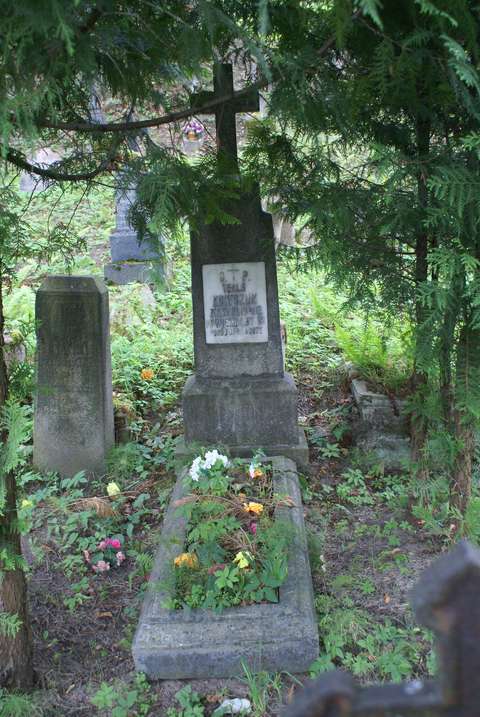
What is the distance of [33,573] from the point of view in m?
3.95

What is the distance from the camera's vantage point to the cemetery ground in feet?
9.67

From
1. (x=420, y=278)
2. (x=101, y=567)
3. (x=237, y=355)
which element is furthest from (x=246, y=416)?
(x=420, y=278)

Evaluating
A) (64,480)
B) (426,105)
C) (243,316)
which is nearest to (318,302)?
(243,316)

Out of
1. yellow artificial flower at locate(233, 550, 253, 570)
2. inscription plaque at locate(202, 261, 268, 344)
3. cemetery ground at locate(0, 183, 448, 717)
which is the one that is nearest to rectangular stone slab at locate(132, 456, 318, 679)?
cemetery ground at locate(0, 183, 448, 717)

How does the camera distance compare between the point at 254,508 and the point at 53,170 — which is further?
the point at 254,508

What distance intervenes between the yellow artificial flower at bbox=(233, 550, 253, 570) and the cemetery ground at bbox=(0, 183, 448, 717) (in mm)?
449

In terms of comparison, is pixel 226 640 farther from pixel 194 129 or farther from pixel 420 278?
pixel 194 129

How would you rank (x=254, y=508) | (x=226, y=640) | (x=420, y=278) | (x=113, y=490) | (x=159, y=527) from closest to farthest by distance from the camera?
(x=226, y=640) → (x=254, y=508) → (x=420, y=278) → (x=159, y=527) → (x=113, y=490)

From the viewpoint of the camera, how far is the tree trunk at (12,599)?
2.78 m

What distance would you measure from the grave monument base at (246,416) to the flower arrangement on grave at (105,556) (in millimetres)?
1023

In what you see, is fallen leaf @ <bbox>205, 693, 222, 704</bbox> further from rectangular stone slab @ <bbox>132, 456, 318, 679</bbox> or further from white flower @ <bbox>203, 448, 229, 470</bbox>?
white flower @ <bbox>203, 448, 229, 470</bbox>

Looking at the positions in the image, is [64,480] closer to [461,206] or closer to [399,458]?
[399,458]

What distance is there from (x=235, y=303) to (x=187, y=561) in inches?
86.4

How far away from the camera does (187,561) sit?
3322 millimetres
